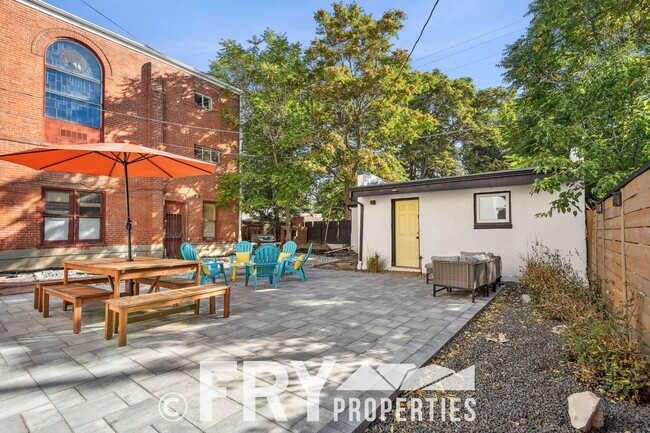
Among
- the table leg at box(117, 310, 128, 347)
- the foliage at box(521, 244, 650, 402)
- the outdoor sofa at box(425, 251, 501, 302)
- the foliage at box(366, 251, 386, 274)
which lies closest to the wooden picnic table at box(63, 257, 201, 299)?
the table leg at box(117, 310, 128, 347)

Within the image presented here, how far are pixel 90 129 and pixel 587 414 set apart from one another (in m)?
13.6

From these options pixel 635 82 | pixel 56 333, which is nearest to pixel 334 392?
pixel 56 333

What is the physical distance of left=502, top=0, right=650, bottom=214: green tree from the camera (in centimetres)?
522

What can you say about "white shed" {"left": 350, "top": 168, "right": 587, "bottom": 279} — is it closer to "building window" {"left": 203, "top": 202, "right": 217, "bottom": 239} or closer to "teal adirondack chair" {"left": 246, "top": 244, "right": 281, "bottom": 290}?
"teal adirondack chair" {"left": 246, "top": 244, "right": 281, "bottom": 290}

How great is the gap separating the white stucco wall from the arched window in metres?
9.90

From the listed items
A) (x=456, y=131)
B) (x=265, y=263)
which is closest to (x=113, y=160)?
(x=265, y=263)

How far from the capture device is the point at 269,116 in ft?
49.9

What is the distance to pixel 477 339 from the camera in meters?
3.80

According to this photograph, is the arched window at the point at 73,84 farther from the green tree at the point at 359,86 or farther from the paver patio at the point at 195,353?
the green tree at the point at 359,86

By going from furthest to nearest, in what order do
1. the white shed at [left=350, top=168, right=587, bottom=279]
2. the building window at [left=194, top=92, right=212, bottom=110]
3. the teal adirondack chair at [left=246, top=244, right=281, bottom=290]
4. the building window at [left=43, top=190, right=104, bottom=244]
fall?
the building window at [left=194, top=92, right=212, bottom=110] → the building window at [left=43, top=190, right=104, bottom=244] → the white shed at [left=350, top=168, right=587, bottom=279] → the teal adirondack chair at [left=246, top=244, right=281, bottom=290]

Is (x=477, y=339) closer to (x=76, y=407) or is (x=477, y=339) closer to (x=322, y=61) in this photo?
(x=76, y=407)

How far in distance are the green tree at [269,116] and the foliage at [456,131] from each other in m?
7.99

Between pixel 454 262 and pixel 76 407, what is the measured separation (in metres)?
5.44

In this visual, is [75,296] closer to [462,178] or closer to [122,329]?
[122,329]
